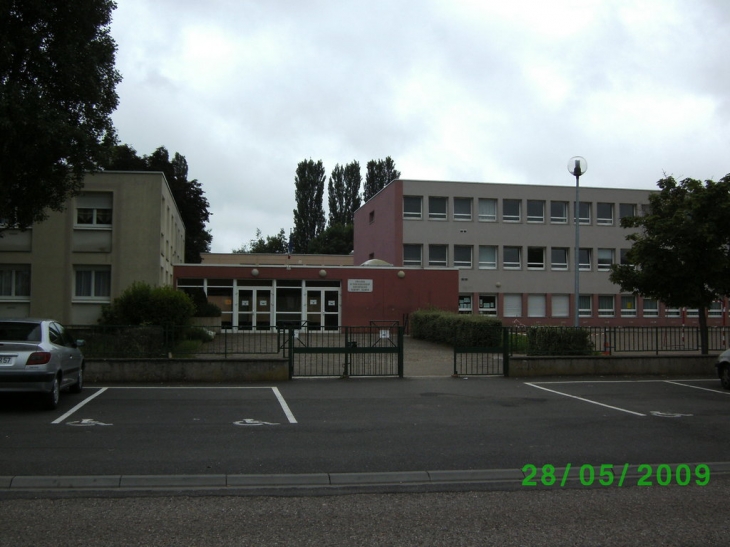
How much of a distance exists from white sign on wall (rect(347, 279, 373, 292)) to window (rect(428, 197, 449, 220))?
1215 cm

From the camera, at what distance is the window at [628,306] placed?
1873 inches

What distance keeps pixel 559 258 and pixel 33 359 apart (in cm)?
4143

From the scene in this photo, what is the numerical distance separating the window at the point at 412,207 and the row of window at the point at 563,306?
6.32 meters

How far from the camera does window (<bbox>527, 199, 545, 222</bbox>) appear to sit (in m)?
47.2

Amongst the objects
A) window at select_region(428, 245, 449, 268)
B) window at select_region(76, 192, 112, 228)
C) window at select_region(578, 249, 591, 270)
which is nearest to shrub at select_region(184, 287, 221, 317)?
window at select_region(76, 192, 112, 228)

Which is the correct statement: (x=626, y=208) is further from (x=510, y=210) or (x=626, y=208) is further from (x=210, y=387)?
(x=210, y=387)

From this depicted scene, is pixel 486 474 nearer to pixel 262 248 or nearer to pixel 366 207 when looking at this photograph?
pixel 366 207

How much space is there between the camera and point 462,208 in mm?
46219

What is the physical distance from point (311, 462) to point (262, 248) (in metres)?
98.5

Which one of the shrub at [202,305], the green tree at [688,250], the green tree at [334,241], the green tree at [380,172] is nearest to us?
the green tree at [688,250]

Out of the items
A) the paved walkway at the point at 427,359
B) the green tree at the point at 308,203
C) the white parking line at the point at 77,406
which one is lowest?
the white parking line at the point at 77,406

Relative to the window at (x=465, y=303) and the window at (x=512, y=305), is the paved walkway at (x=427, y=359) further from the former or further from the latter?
the window at (x=512, y=305)

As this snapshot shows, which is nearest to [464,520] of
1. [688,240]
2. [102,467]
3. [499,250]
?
[102,467]

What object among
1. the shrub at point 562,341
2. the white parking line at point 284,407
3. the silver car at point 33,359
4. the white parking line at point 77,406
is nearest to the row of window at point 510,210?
the shrub at point 562,341
